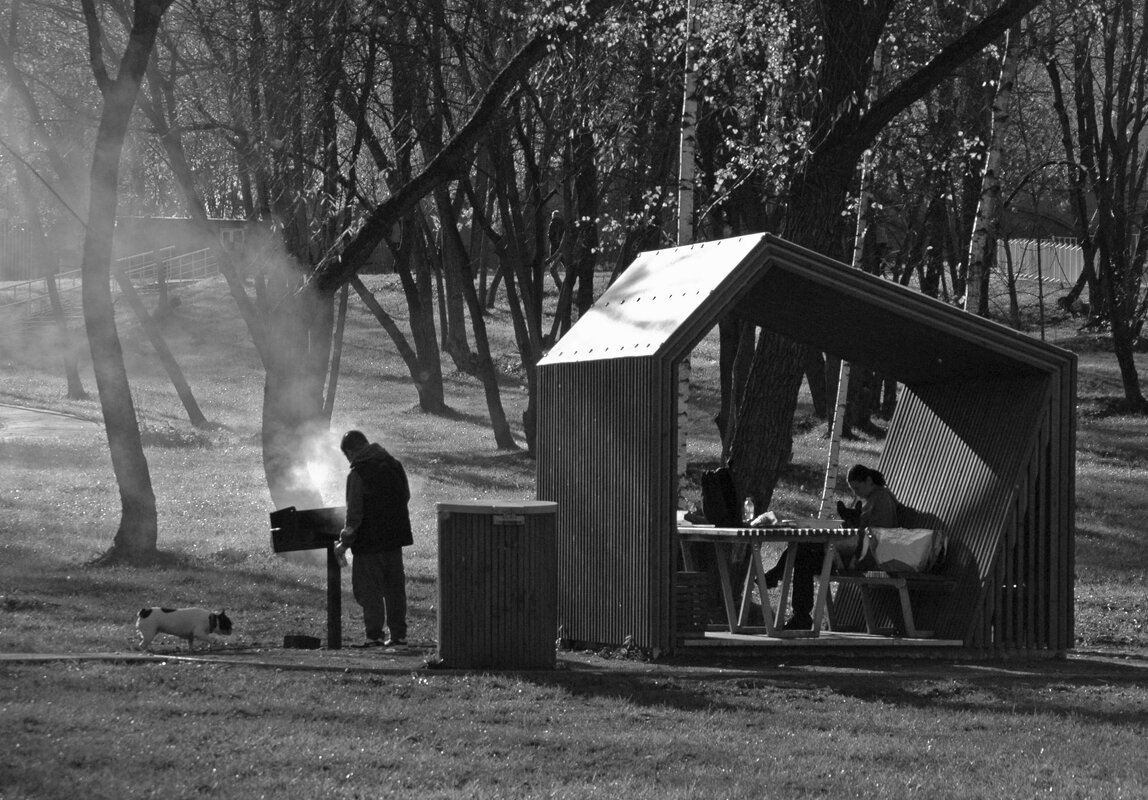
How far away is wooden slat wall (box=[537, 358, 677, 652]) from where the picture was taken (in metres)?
10.5

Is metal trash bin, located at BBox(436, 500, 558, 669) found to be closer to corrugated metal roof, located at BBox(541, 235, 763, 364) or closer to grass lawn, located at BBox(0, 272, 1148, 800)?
grass lawn, located at BBox(0, 272, 1148, 800)

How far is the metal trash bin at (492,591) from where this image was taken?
9883mm

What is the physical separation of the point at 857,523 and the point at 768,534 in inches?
61.7

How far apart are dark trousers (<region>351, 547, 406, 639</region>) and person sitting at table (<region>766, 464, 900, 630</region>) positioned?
278 centimetres

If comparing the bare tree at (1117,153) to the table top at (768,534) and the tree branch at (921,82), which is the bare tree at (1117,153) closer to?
the tree branch at (921,82)

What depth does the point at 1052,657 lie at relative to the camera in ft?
37.5

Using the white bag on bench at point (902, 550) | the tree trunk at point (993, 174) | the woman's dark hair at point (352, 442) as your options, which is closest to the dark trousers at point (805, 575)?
the white bag on bench at point (902, 550)

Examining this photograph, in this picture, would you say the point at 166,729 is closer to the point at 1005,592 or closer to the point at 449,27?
the point at 1005,592

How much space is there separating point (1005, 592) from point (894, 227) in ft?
68.8

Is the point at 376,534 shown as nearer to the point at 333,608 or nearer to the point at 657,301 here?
the point at 333,608

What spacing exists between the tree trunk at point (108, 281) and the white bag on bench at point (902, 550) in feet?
24.8

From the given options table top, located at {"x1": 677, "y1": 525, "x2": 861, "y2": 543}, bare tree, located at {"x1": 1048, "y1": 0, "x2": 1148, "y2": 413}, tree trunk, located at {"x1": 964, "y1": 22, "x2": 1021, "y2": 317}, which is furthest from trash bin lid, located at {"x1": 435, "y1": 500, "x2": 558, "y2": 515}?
bare tree, located at {"x1": 1048, "y1": 0, "x2": 1148, "y2": 413}

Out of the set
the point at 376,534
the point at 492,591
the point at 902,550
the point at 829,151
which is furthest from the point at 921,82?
the point at 492,591

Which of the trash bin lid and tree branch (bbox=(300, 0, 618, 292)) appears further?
tree branch (bbox=(300, 0, 618, 292))
